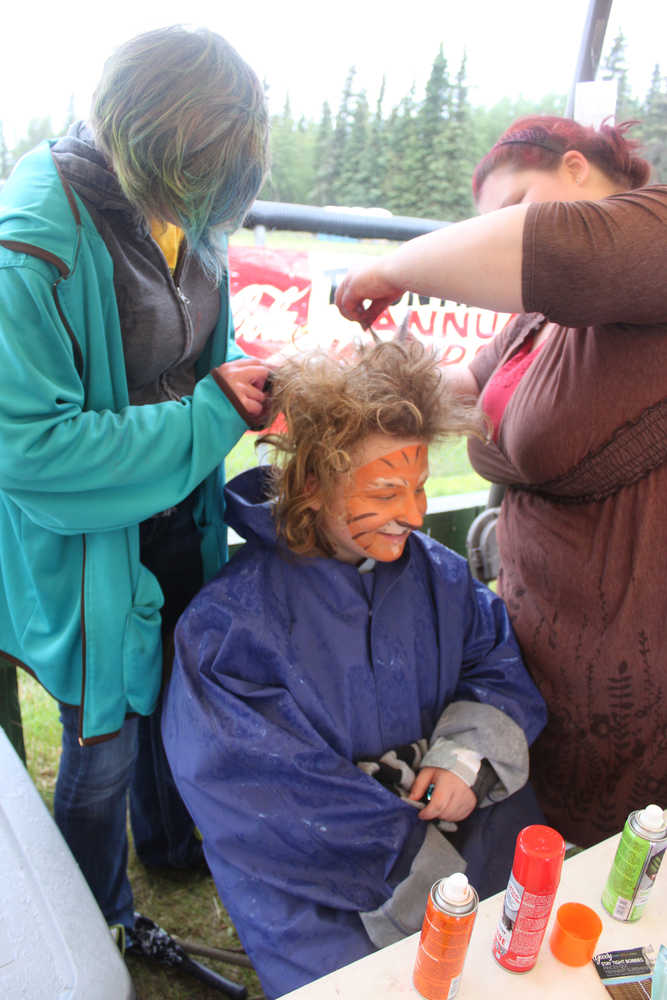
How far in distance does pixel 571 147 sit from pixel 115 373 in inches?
40.1

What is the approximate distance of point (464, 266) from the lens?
1147 mm

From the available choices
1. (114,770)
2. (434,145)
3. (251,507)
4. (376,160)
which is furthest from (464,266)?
(434,145)

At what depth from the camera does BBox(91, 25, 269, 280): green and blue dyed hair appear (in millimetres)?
1049

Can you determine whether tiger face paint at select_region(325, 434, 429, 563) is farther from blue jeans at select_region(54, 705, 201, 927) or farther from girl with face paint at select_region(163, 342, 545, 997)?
blue jeans at select_region(54, 705, 201, 927)

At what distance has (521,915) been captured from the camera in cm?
85

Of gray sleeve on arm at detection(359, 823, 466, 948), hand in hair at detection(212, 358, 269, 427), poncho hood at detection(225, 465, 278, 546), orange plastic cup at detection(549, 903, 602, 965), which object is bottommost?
gray sleeve on arm at detection(359, 823, 466, 948)

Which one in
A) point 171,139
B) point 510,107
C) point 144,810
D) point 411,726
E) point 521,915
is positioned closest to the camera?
point 521,915

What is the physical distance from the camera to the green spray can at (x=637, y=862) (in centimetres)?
92

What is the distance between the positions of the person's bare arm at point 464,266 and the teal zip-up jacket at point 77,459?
0.37 m

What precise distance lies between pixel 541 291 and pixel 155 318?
0.68 meters

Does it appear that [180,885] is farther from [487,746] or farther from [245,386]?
[245,386]

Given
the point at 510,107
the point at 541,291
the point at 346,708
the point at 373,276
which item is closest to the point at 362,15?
the point at 510,107

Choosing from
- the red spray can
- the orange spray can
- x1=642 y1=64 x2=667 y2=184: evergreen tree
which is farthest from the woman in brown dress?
x1=642 y1=64 x2=667 y2=184: evergreen tree

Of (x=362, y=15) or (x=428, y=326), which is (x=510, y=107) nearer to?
(x=362, y=15)
